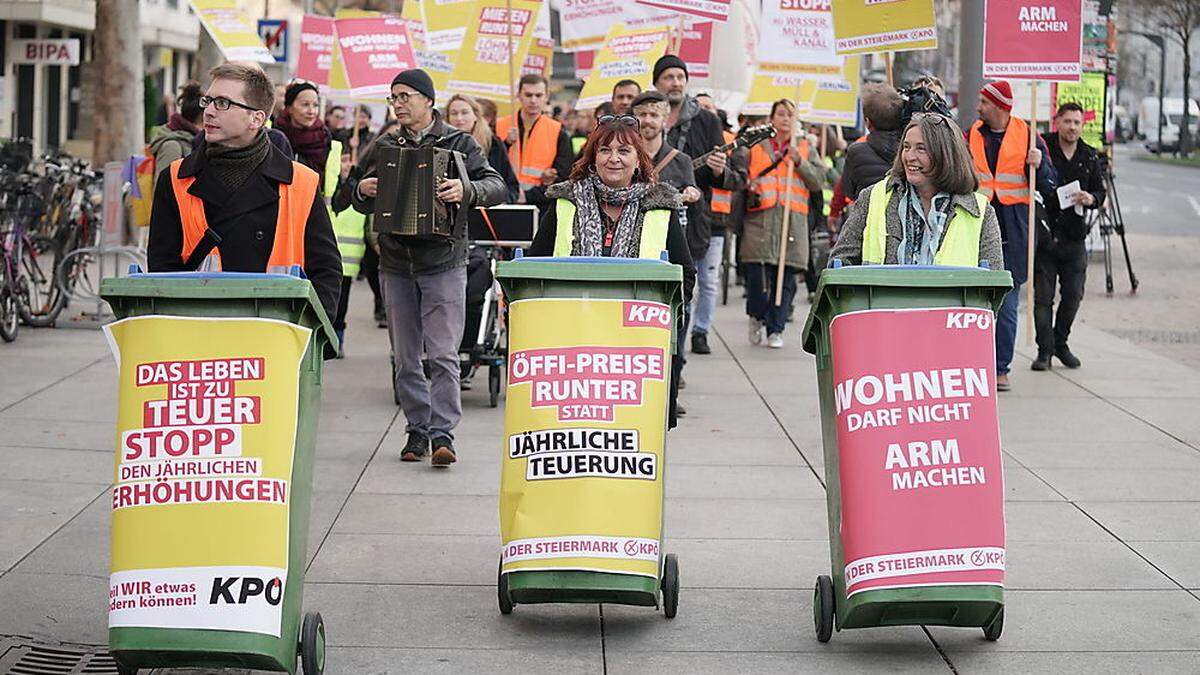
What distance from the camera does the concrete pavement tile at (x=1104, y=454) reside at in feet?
30.1

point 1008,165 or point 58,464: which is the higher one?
point 1008,165

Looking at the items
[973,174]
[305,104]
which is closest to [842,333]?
[973,174]

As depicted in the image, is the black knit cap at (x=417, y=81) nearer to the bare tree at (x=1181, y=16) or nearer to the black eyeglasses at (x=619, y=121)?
the black eyeglasses at (x=619, y=121)

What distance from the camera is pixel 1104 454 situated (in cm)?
947

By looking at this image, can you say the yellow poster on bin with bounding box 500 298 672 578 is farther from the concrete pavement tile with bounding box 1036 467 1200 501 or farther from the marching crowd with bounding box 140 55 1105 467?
the concrete pavement tile with bounding box 1036 467 1200 501

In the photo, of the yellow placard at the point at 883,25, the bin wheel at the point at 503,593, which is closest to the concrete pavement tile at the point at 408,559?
the bin wheel at the point at 503,593

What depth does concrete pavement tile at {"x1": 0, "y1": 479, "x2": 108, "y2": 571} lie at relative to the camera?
23.3 feet

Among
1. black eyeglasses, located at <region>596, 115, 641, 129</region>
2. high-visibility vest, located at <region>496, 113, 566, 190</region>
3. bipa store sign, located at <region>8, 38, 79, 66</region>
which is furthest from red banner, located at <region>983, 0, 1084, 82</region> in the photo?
bipa store sign, located at <region>8, 38, 79, 66</region>

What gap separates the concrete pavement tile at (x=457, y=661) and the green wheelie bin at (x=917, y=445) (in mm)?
869

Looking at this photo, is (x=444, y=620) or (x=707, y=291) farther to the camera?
(x=707, y=291)

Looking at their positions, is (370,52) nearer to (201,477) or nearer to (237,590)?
(201,477)

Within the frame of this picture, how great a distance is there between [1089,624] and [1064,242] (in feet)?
22.1

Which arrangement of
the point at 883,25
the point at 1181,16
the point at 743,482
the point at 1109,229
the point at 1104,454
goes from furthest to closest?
the point at 1181,16, the point at 1109,229, the point at 883,25, the point at 1104,454, the point at 743,482

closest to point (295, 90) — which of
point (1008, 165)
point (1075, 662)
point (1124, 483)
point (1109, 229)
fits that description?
point (1008, 165)
